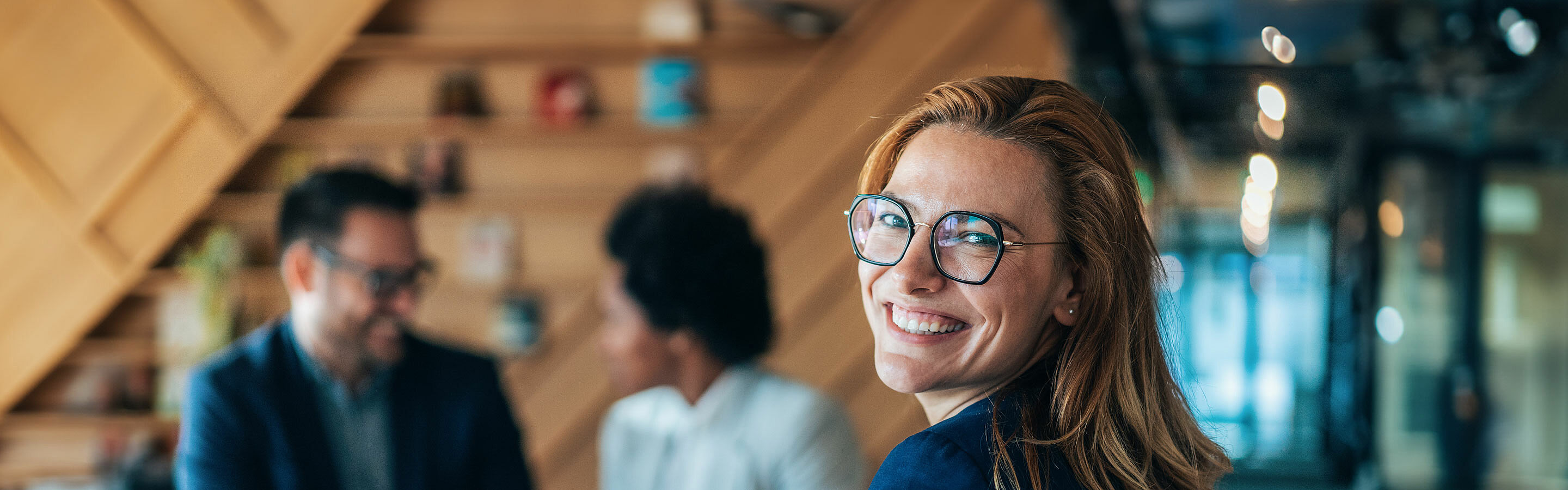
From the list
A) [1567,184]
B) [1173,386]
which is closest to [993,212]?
[1173,386]

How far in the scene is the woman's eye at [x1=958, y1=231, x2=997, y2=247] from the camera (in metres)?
0.93

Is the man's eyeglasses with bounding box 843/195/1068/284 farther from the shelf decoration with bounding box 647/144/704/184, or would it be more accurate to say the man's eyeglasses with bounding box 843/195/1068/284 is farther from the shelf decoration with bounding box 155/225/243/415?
the shelf decoration with bounding box 155/225/243/415

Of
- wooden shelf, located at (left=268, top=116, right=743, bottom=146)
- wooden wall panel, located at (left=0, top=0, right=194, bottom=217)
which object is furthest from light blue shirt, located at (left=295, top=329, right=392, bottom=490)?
wooden wall panel, located at (left=0, top=0, right=194, bottom=217)

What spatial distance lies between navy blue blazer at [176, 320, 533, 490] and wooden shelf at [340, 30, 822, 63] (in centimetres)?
228

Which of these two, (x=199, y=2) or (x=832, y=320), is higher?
(x=199, y=2)

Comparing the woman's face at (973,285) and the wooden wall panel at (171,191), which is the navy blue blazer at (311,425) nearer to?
the woman's face at (973,285)

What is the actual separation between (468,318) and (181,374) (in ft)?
4.17

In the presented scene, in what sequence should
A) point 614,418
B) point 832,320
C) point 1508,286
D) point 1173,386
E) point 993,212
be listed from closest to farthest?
point 993,212, point 1173,386, point 614,418, point 832,320, point 1508,286

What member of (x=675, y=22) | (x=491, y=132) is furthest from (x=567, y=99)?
(x=675, y=22)

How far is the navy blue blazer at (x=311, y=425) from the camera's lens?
1.97 metres

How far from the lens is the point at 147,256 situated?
14.5 ft

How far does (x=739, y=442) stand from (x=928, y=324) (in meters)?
1.25

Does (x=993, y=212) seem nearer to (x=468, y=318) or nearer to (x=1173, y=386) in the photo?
(x=1173, y=386)

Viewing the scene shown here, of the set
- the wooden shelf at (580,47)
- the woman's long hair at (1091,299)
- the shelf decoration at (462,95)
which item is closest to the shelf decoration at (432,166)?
the shelf decoration at (462,95)
